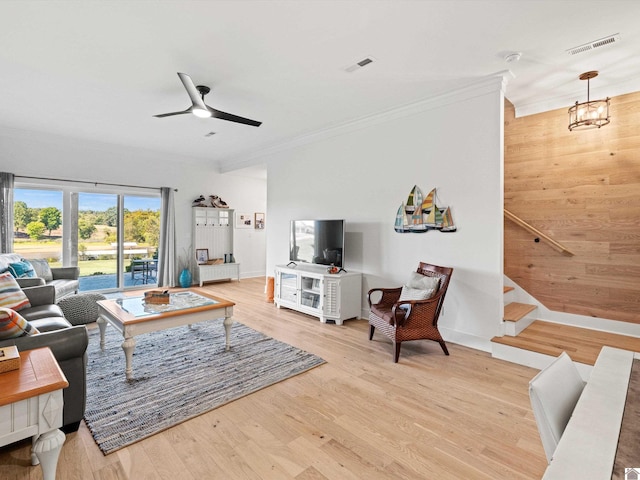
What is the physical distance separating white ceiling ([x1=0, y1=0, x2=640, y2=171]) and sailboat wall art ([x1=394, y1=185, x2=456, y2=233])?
3.96ft

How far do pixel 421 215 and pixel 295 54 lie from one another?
228 cm

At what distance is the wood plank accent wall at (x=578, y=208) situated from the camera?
11.3ft

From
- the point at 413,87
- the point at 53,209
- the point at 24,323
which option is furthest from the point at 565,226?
the point at 53,209

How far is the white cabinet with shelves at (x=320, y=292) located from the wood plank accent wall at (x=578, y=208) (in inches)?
85.3

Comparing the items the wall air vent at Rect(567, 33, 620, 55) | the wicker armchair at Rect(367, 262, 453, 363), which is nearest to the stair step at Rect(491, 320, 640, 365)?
the wicker armchair at Rect(367, 262, 453, 363)

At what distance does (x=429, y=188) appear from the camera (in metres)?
3.84

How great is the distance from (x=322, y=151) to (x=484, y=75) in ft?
8.20

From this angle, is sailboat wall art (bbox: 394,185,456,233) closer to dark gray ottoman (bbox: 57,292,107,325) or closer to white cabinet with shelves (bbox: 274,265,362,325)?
white cabinet with shelves (bbox: 274,265,362,325)

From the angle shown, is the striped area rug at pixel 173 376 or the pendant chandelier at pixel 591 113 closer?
the striped area rug at pixel 173 376

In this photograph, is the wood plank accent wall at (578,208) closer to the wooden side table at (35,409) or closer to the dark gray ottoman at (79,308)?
the wooden side table at (35,409)

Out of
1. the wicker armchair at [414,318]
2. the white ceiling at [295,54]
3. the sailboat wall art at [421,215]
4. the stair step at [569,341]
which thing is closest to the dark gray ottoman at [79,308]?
the white ceiling at [295,54]

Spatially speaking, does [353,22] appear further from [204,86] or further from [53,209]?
[53,209]

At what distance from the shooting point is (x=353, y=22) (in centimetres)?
239

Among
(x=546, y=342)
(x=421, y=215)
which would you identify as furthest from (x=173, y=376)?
(x=546, y=342)
